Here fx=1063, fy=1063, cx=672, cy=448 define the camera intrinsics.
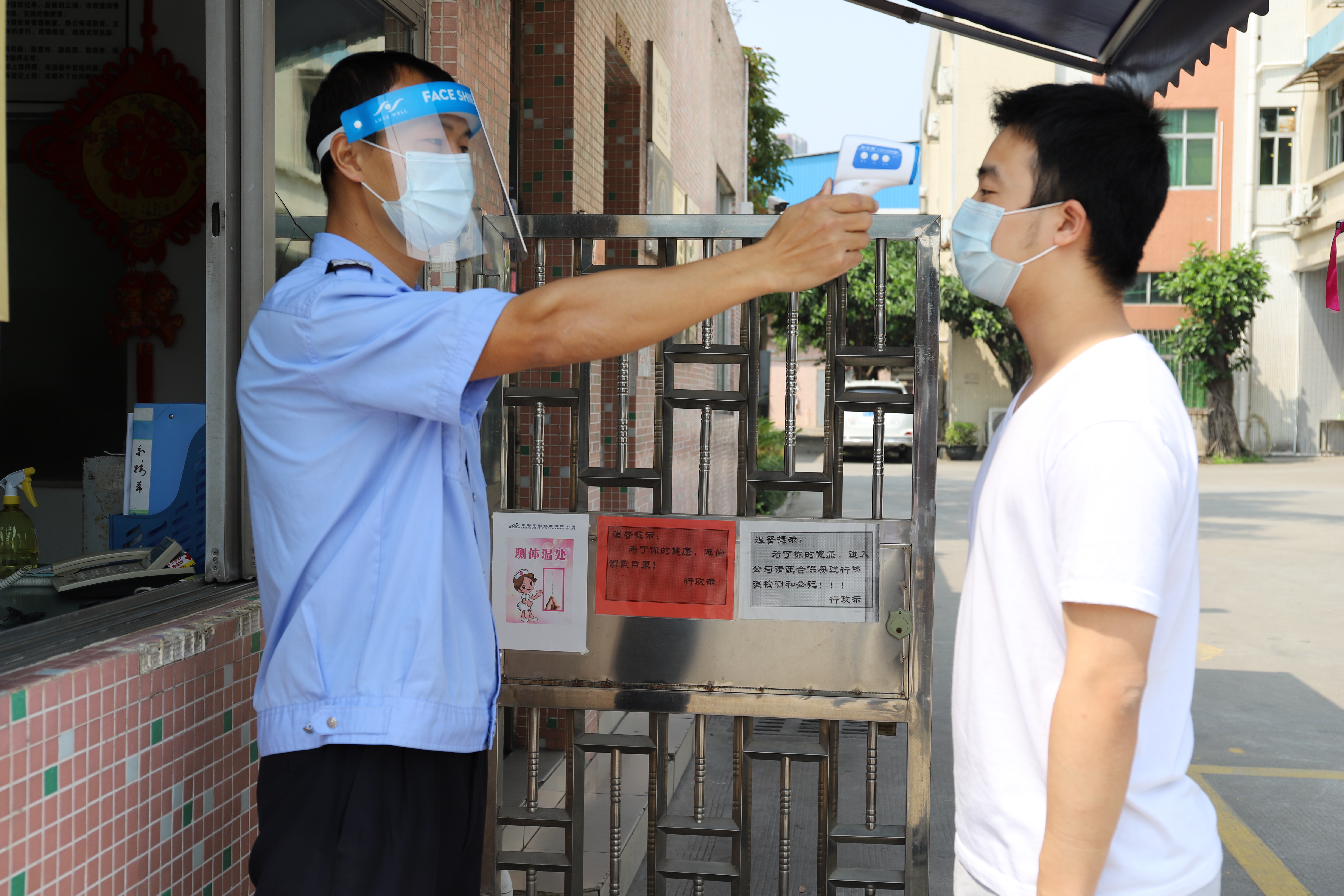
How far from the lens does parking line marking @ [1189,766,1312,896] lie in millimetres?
3818

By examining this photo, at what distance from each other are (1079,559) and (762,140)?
15010mm

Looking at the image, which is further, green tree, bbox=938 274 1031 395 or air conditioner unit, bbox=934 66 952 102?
air conditioner unit, bbox=934 66 952 102

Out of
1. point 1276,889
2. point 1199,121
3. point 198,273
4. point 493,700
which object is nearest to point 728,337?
point 198,273

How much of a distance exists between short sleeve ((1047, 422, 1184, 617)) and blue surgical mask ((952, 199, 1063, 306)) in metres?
0.38

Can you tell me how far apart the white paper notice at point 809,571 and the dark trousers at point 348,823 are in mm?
1082

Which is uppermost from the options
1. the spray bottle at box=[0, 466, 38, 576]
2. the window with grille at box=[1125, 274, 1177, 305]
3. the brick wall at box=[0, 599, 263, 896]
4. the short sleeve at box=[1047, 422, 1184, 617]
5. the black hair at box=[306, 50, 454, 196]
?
the window with grille at box=[1125, 274, 1177, 305]

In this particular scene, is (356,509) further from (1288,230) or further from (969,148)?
(969,148)

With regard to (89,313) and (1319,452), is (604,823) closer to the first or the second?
(89,313)

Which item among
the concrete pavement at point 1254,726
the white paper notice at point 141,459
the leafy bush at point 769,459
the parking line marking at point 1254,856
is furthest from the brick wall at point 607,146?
the leafy bush at point 769,459

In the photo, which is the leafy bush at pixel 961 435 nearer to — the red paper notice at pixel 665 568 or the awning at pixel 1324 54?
the awning at pixel 1324 54

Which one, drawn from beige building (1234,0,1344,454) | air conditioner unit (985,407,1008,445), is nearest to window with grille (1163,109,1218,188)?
beige building (1234,0,1344,454)

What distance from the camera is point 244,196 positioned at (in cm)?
241

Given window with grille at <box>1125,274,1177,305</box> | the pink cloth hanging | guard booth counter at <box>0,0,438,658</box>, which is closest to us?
guard booth counter at <box>0,0,438,658</box>

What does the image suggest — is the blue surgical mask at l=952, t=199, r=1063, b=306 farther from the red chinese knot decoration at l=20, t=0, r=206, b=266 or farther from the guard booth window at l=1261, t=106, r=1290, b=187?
the guard booth window at l=1261, t=106, r=1290, b=187
